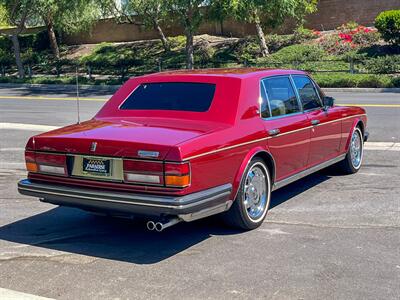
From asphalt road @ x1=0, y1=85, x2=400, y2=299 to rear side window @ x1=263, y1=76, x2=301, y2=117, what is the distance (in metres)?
1.10

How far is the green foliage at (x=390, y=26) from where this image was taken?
96.5ft

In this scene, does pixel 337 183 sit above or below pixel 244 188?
below

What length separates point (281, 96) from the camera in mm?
6781

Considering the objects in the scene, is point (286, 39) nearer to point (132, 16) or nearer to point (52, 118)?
point (132, 16)

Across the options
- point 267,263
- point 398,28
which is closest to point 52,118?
point 267,263

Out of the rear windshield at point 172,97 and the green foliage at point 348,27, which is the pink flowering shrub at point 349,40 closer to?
the green foliage at point 348,27

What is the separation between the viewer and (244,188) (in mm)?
5730

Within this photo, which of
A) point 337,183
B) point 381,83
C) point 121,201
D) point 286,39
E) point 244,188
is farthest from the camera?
point 286,39

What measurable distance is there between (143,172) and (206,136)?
2.18ft

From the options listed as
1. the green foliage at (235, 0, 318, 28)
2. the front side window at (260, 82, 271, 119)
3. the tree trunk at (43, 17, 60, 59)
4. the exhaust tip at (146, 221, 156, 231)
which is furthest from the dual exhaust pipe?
the tree trunk at (43, 17, 60, 59)

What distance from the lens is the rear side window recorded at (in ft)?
21.4

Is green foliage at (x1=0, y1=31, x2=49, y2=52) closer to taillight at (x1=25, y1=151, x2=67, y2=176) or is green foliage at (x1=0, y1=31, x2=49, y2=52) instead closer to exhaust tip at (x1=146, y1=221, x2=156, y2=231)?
taillight at (x1=25, y1=151, x2=67, y2=176)

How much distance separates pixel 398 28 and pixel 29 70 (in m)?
21.3

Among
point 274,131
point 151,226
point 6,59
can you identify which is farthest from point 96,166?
point 6,59
